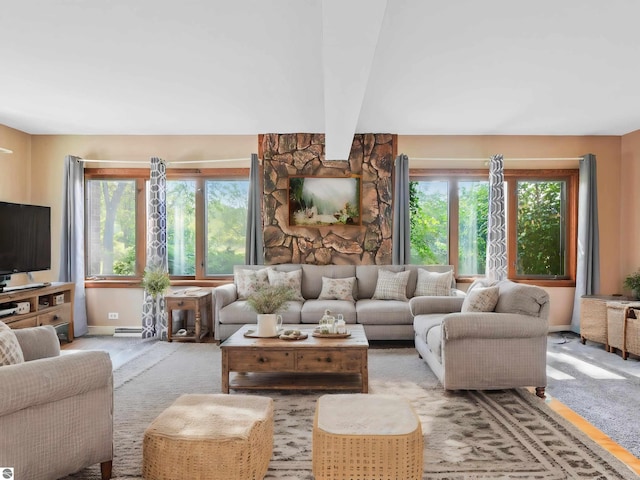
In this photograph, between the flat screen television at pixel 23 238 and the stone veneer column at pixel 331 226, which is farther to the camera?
the stone veneer column at pixel 331 226

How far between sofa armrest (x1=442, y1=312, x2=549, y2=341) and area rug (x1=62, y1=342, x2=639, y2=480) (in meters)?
0.47

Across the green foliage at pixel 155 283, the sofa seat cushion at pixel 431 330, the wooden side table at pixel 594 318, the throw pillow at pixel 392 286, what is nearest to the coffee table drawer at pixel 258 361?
the sofa seat cushion at pixel 431 330

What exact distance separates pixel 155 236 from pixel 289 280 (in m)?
1.83

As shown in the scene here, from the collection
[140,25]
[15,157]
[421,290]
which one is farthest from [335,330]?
[15,157]

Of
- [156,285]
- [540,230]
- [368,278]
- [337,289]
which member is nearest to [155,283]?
[156,285]

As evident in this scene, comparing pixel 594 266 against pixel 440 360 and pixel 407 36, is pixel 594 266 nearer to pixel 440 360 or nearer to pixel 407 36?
pixel 440 360

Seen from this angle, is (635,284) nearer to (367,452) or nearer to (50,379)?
(367,452)

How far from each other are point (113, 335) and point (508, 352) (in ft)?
16.0

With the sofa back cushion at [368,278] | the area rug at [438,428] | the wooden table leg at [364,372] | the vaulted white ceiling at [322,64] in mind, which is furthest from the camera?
the sofa back cushion at [368,278]

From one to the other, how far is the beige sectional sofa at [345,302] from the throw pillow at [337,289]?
2 cm

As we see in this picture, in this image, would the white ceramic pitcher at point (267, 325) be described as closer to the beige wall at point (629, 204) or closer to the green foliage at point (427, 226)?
the green foliage at point (427, 226)

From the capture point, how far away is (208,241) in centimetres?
631

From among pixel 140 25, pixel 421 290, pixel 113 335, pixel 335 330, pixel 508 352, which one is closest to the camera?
pixel 140 25

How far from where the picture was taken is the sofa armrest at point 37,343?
2.44 metres
